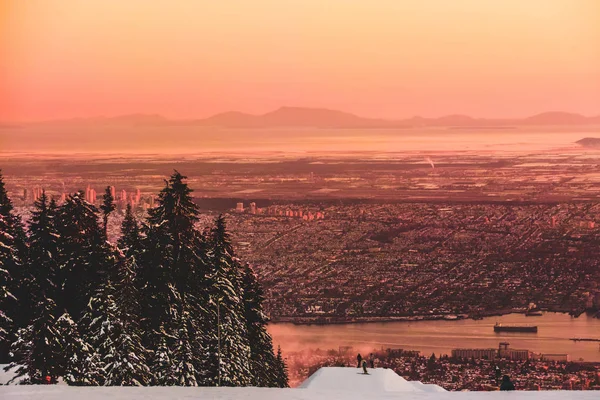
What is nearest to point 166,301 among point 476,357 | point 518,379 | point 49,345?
point 49,345

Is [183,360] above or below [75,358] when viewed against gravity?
below

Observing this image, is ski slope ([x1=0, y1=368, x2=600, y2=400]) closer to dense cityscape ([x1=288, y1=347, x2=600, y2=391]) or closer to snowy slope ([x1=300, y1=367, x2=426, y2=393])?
snowy slope ([x1=300, y1=367, x2=426, y2=393])

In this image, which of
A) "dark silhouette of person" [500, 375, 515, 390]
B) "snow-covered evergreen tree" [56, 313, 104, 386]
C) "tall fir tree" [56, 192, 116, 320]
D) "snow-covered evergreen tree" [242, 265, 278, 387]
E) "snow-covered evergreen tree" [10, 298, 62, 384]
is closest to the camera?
"dark silhouette of person" [500, 375, 515, 390]

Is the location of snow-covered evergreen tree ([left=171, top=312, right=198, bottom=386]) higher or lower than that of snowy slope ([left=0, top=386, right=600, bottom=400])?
lower

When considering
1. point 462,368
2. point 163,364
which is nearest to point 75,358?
point 163,364

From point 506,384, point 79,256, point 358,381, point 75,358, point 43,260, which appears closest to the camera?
point 506,384

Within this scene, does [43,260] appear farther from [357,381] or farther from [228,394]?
[228,394]

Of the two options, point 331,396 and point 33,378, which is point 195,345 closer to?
point 33,378

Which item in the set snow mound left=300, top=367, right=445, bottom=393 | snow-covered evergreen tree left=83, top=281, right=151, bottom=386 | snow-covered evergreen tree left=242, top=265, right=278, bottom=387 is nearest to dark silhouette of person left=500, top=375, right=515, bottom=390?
snow mound left=300, top=367, right=445, bottom=393
